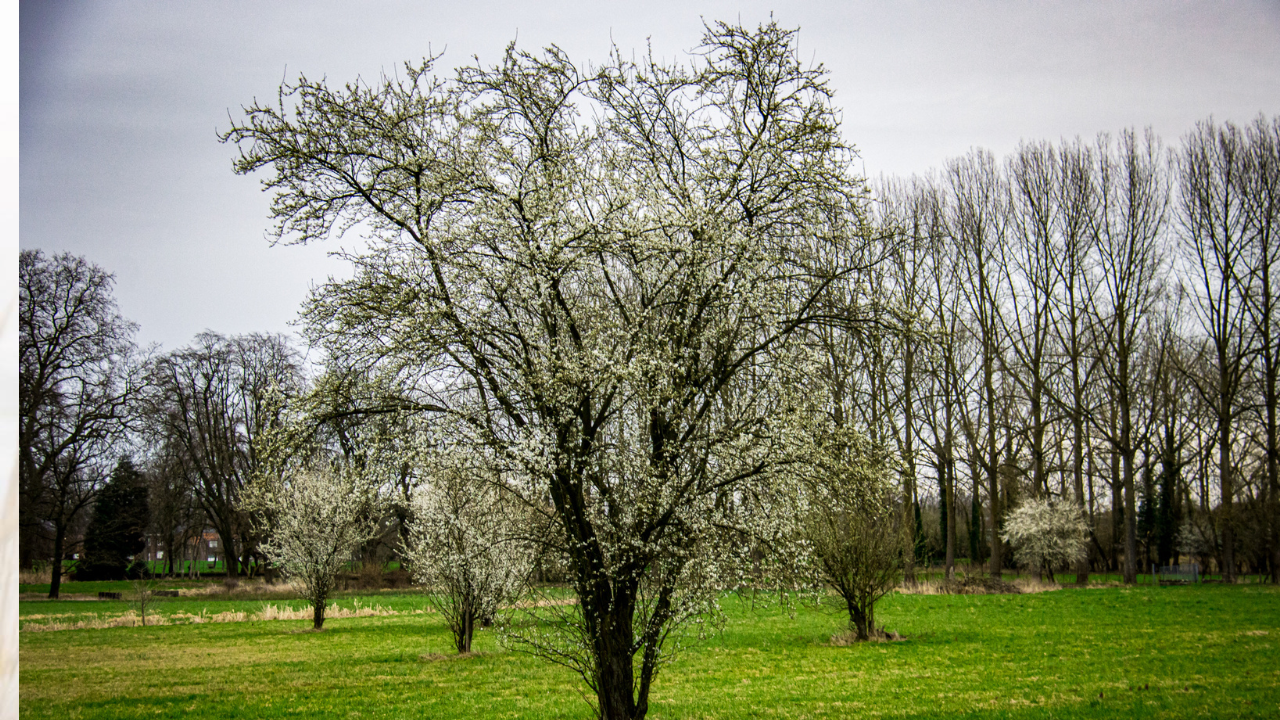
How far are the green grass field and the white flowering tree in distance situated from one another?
65.5 inches

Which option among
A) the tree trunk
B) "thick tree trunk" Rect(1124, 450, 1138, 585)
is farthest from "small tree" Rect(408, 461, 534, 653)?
"thick tree trunk" Rect(1124, 450, 1138, 585)

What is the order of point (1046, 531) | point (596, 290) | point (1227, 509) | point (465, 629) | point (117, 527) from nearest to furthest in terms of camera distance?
point (596, 290) → point (465, 629) → point (1227, 509) → point (117, 527) → point (1046, 531)

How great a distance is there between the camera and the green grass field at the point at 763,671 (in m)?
6.62

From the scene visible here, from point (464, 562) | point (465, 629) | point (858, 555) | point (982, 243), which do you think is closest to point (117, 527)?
point (465, 629)

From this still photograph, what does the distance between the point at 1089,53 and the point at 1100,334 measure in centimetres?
1510

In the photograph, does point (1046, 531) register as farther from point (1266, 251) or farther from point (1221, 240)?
point (1266, 251)

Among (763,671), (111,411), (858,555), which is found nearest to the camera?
(763,671)

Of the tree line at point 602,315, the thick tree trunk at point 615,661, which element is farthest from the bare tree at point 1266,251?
the thick tree trunk at point 615,661

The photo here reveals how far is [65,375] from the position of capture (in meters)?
9.85

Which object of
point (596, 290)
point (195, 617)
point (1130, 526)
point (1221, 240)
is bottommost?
point (195, 617)

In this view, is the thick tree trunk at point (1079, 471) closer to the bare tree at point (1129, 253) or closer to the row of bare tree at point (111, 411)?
the bare tree at point (1129, 253)

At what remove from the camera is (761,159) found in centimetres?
541

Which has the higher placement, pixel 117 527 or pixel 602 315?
pixel 602 315

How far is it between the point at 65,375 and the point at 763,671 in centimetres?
898
